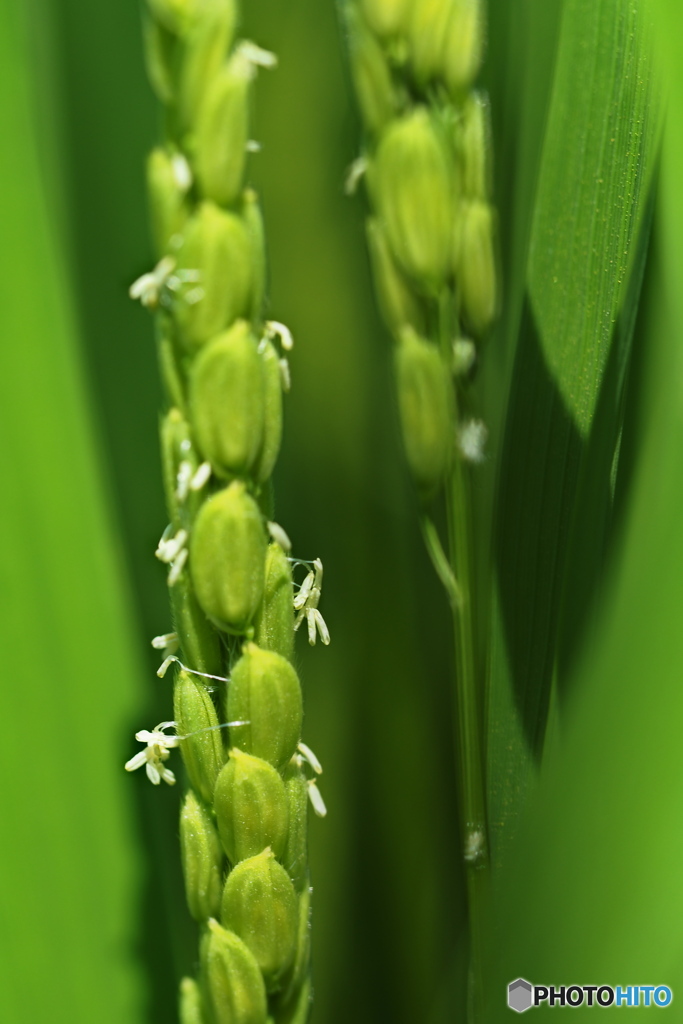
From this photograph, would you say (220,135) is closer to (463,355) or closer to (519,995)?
(463,355)

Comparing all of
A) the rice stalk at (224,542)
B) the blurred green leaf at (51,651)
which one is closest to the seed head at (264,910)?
the rice stalk at (224,542)

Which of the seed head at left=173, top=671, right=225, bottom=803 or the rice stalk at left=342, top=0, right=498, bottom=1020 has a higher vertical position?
the rice stalk at left=342, top=0, right=498, bottom=1020

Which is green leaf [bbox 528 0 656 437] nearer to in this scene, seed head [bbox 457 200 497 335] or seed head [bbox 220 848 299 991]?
seed head [bbox 457 200 497 335]

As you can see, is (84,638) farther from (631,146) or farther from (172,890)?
(631,146)

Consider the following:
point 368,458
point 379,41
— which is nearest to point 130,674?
point 368,458

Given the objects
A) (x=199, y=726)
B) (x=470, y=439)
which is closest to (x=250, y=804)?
(x=199, y=726)

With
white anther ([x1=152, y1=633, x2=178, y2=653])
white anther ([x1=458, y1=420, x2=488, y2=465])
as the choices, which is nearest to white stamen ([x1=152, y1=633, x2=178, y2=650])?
white anther ([x1=152, y1=633, x2=178, y2=653])

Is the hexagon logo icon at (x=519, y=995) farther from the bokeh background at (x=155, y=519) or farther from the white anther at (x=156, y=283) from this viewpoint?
the white anther at (x=156, y=283)
